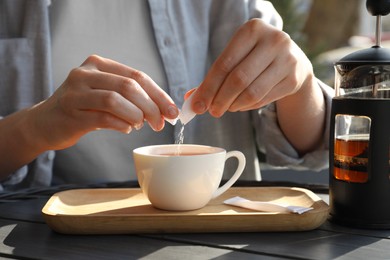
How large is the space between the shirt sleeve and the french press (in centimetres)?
44

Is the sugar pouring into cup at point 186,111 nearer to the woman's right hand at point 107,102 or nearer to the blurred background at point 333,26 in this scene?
the woman's right hand at point 107,102

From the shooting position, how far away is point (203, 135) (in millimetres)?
1507

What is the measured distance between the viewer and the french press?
32.4 inches

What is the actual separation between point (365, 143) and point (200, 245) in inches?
10.3

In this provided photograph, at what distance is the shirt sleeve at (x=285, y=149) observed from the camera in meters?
1.32

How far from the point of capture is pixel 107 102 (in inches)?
34.4

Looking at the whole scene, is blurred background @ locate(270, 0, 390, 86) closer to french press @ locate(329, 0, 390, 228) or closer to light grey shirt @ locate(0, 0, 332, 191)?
light grey shirt @ locate(0, 0, 332, 191)

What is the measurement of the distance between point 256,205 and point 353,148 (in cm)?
15

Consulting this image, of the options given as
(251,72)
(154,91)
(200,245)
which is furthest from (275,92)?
(200,245)

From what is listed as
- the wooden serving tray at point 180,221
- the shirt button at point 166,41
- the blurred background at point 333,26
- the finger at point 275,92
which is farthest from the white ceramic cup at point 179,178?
the blurred background at point 333,26

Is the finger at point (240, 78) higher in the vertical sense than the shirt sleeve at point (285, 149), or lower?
higher

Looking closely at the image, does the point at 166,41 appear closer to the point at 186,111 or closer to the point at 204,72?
the point at 204,72

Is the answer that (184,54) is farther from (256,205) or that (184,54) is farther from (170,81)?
(256,205)

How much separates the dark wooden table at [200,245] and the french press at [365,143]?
0.09ft
